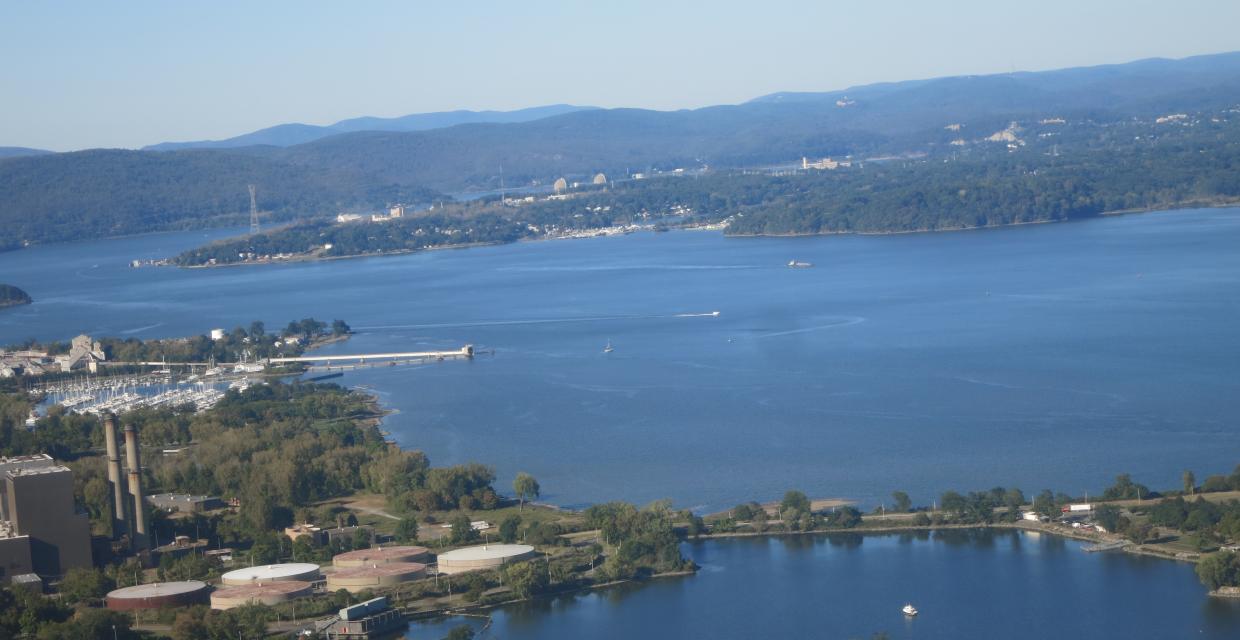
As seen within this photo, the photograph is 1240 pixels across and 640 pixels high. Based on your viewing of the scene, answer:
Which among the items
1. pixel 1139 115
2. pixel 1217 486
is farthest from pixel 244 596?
pixel 1139 115

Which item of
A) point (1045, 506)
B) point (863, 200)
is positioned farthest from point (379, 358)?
point (863, 200)

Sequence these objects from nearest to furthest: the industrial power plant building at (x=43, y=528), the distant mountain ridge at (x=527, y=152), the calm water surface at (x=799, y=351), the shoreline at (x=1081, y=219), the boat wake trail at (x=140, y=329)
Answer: the industrial power plant building at (x=43, y=528) < the calm water surface at (x=799, y=351) < the boat wake trail at (x=140, y=329) < the shoreline at (x=1081, y=219) < the distant mountain ridge at (x=527, y=152)

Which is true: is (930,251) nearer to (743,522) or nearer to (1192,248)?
(1192,248)

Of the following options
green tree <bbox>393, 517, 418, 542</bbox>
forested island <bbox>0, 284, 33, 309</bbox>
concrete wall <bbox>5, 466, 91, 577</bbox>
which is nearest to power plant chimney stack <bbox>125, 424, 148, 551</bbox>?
concrete wall <bbox>5, 466, 91, 577</bbox>

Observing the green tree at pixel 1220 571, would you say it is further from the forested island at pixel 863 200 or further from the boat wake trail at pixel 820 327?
the forested island at pixel 863 200

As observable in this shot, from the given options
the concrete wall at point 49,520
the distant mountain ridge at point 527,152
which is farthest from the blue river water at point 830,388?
the distant mountain ridge at point 527,152
